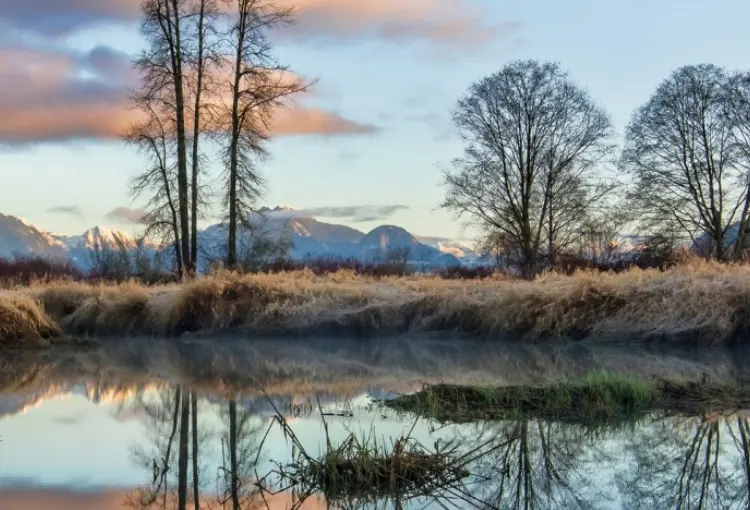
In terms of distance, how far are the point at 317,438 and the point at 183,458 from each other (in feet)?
3.11

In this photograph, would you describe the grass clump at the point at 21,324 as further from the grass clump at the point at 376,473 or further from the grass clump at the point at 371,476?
the grass clump at the point at 376,473

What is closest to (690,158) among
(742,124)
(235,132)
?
(742,124)

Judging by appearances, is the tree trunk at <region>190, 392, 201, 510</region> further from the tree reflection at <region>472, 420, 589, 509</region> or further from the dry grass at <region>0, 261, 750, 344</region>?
the dry grass at <region>0, 261, 750, 344</region>

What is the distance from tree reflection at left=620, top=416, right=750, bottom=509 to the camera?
13.8 ft

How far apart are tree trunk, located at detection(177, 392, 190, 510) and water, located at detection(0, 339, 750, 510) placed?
0.03 metres

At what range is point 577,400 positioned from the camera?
21.6ft

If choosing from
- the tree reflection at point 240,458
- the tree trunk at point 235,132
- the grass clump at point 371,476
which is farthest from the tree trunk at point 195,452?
the tree trunk at point 235,132

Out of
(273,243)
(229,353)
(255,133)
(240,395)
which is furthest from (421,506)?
(273,243)

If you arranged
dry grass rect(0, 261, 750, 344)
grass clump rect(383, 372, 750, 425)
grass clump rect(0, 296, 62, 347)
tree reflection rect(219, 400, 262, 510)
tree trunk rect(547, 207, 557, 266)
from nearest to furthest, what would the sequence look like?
tree reflection rect(219, 400, 262, 510), grass clump rect(383, 372, 750, 425), dry grass rect(0, 261, 750, 344), grass clump rect(0, 296, 62, 347), tree trunk rect(547, 207, 557, 266)

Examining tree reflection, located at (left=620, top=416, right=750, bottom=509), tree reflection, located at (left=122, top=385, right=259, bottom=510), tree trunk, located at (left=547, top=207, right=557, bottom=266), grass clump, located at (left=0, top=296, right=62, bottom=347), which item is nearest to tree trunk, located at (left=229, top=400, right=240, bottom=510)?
tree reflection, located at (left=122, top=385, right=259, bottom=510)

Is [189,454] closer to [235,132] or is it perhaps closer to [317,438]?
[317,438]

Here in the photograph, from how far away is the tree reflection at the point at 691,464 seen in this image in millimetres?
4215

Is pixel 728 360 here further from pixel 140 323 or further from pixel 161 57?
pixel 161 57

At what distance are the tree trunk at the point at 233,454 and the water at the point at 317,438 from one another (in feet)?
0.08
